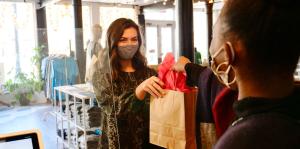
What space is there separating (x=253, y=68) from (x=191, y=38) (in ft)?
12.1

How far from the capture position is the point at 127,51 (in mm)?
1435

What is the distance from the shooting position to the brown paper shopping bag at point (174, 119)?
3.80 feet

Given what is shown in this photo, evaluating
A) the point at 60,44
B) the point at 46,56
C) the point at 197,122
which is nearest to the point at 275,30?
the point at 197,122

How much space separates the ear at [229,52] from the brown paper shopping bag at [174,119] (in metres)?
0.59

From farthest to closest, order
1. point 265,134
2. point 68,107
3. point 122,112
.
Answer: point 68,107, point 122,112, point 265,134

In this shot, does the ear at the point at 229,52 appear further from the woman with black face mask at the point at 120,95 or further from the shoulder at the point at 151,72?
the shoulder at the point at 151,72

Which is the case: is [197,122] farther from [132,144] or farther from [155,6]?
[155,6]

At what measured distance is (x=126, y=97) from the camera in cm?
136

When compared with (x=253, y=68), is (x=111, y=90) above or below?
below

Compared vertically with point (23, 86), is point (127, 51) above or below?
above

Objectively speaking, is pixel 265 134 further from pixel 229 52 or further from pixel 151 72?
pixel 151 72

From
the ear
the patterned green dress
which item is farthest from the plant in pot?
the ear

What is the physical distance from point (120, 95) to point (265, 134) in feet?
3.05

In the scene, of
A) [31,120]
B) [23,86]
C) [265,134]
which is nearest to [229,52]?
[265,134]
